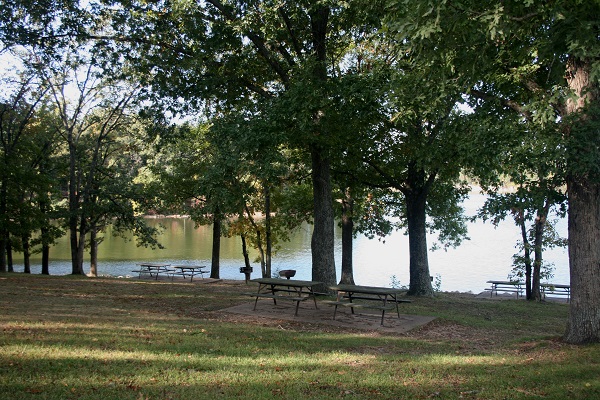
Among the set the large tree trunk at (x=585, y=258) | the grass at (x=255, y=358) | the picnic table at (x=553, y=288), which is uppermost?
the large tree trunk at (x=585, y=258)

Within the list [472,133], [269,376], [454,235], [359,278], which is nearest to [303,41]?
[472,133]

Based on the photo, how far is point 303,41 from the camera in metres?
13.0

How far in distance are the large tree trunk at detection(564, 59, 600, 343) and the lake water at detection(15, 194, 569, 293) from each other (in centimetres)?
1562

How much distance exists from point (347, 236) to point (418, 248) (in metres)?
3.74

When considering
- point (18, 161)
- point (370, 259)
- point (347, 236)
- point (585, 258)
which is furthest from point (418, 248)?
point (370, 259)

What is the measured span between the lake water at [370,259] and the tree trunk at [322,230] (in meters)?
11.4

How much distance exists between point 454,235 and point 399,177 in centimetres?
709

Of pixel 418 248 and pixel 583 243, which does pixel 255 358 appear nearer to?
pixel 583 243

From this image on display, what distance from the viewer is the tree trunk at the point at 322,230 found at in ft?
40.0

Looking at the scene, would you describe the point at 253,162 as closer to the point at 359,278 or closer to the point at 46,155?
the point at 46,155

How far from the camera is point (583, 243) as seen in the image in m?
7.28

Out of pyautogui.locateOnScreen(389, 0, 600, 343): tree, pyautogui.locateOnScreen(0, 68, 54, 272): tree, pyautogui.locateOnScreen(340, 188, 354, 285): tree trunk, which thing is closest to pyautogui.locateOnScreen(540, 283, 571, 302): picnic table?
pyautogui.locateOnScreen(340, 188, 354, 285): tree trunk

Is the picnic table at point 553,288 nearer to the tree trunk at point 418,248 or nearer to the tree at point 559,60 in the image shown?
the tree trunk at point 418,248

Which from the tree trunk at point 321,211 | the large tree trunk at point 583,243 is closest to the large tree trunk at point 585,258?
the large tree trunk at point 583,243
